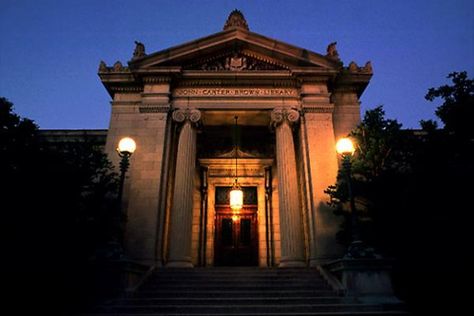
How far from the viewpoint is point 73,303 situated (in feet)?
27.5

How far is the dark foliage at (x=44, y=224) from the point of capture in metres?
7.76

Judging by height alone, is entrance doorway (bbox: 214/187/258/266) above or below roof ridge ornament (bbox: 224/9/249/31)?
below

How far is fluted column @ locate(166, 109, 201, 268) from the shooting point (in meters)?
12.9

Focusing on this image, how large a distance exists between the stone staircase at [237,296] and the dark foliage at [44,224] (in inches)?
44.7

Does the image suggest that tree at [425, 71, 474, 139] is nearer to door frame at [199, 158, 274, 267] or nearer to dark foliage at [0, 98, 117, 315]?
door frame at [199, 158, 274, 267]

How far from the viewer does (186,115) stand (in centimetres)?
1539

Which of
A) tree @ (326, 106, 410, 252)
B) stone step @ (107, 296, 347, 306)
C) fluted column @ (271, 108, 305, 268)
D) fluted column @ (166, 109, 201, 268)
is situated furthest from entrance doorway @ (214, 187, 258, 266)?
stone step @ (107, 296, 347, 306)

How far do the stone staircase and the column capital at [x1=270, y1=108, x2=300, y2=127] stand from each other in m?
6.61

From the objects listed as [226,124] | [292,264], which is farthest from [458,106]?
[226,124]

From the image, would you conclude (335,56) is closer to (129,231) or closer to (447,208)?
(447,208)

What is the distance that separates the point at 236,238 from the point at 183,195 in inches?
209

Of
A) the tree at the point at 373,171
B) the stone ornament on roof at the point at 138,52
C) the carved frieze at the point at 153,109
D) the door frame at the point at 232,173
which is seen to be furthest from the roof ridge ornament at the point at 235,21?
the tree at the point at 373,171

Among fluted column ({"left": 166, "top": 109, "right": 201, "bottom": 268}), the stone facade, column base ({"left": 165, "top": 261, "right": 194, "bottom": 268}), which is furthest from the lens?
the stone facade

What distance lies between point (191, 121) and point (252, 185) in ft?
18.8
